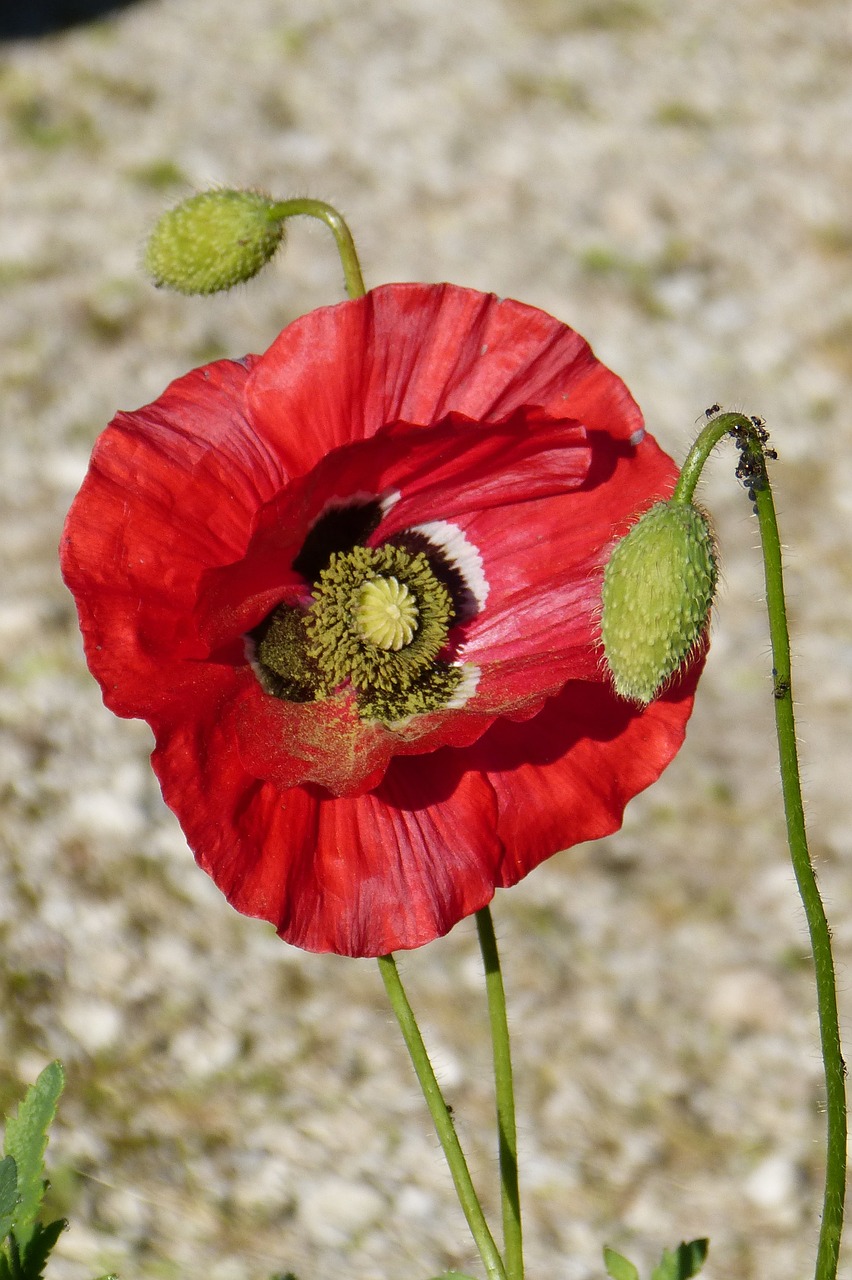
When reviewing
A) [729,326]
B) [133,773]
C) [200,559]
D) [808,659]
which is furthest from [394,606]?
[729,326]

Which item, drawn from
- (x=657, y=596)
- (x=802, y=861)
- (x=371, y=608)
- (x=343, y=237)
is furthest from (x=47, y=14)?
(x=802, y=861)

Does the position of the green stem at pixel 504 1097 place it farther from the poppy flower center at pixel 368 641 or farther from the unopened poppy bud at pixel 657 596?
the unopened poppy bud at pixel 657 596

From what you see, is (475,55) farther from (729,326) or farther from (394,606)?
(394,606)

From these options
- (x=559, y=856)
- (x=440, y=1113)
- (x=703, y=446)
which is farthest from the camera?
(x=559, y=856)

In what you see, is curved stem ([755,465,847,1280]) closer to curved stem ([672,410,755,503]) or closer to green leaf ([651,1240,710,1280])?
curved stem ([672,410,755,503])

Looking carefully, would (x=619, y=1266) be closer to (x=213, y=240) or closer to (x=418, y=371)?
(x=418, y=371)

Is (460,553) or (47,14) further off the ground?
(47,14)

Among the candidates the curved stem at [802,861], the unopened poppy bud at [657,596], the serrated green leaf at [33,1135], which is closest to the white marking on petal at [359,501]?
the unopened poppy bud at [657,596]
